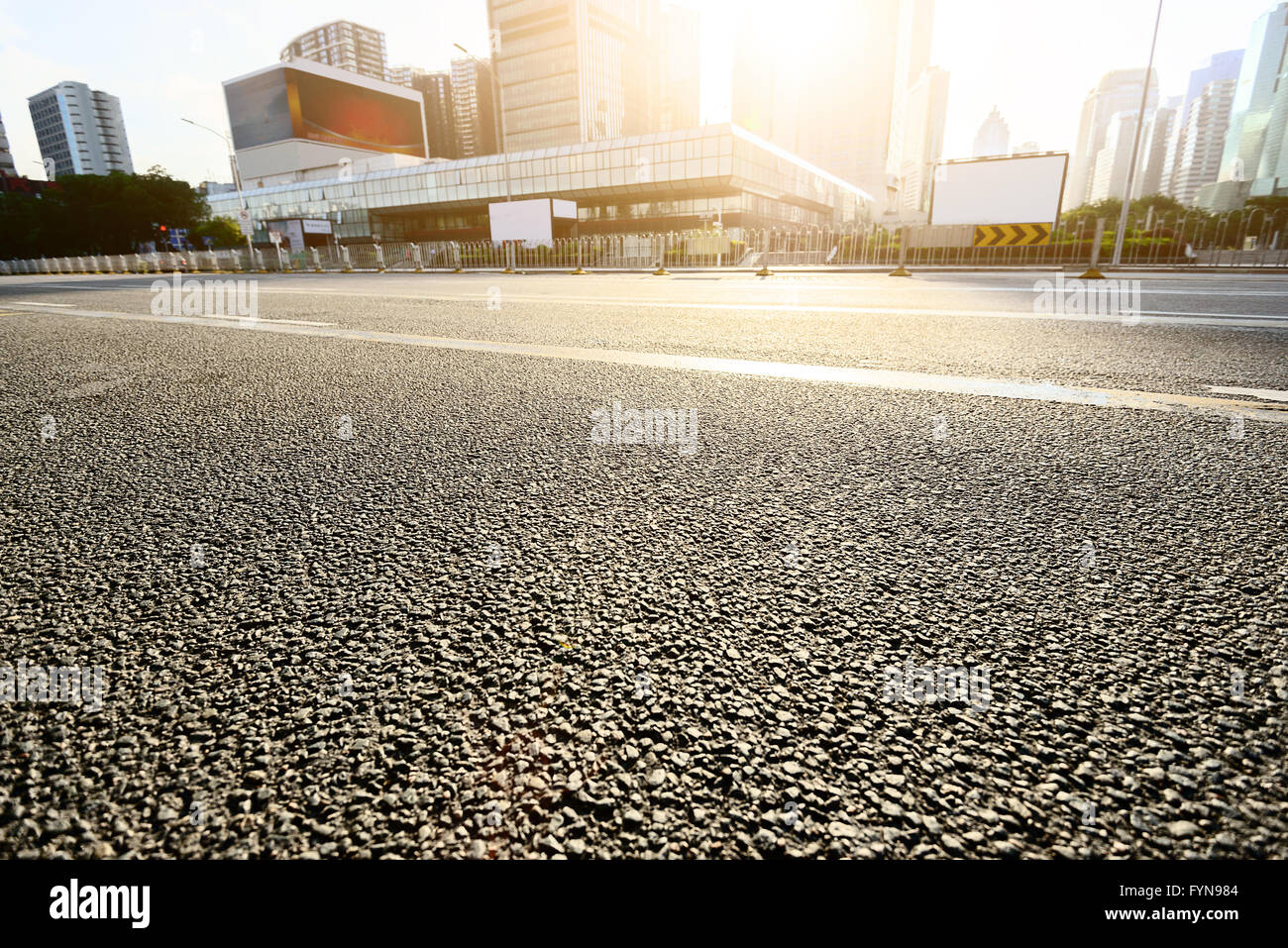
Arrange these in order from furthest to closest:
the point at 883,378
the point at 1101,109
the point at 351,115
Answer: the point at 1101,109 < the point at 351,115 < the point at 883,378

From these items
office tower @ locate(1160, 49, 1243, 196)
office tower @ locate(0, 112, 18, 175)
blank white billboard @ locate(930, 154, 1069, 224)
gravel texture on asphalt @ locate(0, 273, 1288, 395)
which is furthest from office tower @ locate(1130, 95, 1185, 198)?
office tower @ locate(0, 112, 18, 175)

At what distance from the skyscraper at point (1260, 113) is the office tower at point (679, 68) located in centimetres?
10028

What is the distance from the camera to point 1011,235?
2522cm

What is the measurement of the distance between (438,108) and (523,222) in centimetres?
14671

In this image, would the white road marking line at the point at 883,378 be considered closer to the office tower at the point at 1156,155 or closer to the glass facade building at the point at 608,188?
the glass facade building at the point at 608,188

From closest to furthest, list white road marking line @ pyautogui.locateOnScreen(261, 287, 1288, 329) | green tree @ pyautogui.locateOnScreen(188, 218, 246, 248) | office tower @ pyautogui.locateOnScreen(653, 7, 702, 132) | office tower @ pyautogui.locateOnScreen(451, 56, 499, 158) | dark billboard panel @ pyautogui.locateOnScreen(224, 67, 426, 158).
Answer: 1. white road marking line @ pyautogui.locateOnScreen(261, 287, 1288, 329)
2. green tree @ pyautogui.locateOnScreen(188, 218, 246, 248)
3. dark billboard panel @ pyautogui.locateOnScreen(224, 67, 426, 158)
4. office tower @ pyautogui.locateOnScreen(653, 7, 702, 132)
5. office tower @ pyautogui.locateOnScreen(451, 56, 499, 158)

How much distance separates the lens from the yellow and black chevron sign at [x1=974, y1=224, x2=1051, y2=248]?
2503 cm

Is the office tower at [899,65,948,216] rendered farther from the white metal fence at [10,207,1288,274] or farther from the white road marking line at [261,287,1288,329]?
the white road marking line at [261,287,1288,329]

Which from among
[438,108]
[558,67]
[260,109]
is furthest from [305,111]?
[438,108]

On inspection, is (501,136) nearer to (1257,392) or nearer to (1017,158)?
(1017,158)

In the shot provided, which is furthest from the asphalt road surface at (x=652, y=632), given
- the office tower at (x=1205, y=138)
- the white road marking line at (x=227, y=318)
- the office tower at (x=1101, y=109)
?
the office tower at (x=1205, y=138)

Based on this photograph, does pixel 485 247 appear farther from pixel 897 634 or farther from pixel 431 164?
pixel 897 634

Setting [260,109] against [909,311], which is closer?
[909,311]

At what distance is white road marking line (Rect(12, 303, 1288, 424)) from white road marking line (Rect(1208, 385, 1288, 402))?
Result: 0.57 ft
